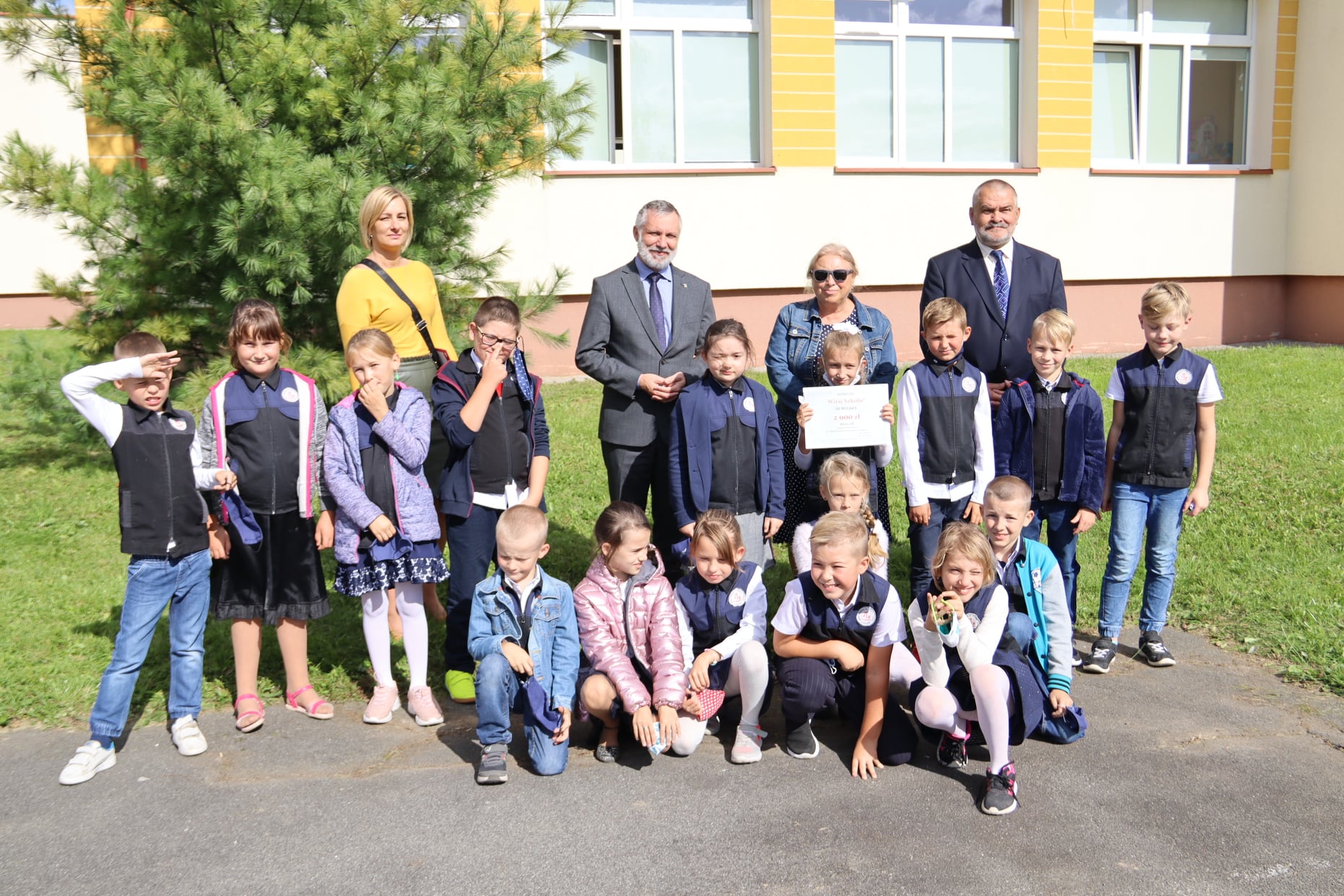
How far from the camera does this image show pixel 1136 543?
5.10 metres

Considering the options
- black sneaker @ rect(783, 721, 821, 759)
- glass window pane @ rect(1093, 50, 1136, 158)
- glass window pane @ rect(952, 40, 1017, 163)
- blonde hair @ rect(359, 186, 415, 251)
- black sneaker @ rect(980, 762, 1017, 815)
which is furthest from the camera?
glass window pane @ rect(1093, 50, 1136, 158)

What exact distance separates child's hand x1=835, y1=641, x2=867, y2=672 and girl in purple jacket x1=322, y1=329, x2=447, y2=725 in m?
1.62

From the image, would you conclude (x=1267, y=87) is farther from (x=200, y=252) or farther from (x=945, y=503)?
(x=200, y=252)

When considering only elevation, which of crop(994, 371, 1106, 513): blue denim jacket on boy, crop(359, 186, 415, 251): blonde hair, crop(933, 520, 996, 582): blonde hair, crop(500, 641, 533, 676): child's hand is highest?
crop(359, 186, 415, 251): blonde hair

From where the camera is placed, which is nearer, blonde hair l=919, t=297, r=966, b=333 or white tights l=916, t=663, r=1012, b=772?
white tights l=916, t=663, r=1012, b=772

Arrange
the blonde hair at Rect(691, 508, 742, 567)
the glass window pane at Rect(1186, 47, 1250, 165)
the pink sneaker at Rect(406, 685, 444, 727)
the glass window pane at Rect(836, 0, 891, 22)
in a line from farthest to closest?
the glass window pane at Rect(1186, 47, 1250, 165)
the glass window pane at Rect(836, 0, 891, 22)
the pink sneaker at Rect(406, 685, 444, 727)
the blonde hair at Rect(691, 508, 742, 567)

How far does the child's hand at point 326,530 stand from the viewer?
4.55 meters

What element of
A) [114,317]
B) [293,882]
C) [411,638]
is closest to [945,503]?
[411,638]

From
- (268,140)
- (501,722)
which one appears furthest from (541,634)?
(268,140)

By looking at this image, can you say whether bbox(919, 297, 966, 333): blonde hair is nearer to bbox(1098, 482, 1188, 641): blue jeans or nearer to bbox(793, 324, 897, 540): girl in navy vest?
bbox(793, 324, 897, 540): girl in navy vest

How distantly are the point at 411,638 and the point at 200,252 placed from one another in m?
3.88

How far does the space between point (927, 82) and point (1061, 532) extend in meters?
9.13

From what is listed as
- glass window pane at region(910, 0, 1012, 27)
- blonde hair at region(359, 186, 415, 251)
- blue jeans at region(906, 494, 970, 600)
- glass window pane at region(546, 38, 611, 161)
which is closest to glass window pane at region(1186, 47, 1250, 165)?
glass window pane at region(910, 0, 1012, 27)

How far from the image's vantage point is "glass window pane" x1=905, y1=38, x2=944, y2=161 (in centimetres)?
1274
